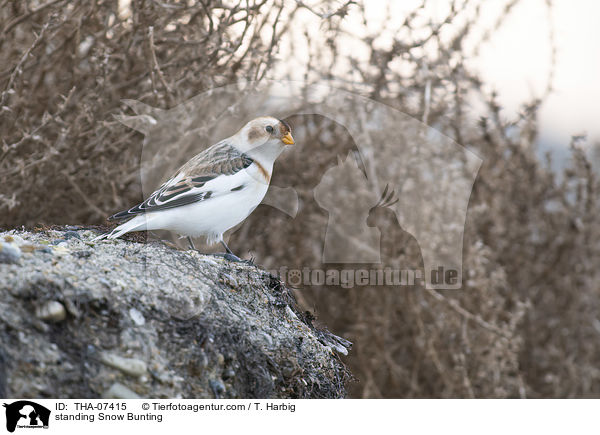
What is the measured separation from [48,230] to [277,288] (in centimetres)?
87

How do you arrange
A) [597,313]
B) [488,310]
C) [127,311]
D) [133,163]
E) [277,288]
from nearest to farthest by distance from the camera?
[127,311] → [277,288] → [133,163] → [488,310] → [597,313]

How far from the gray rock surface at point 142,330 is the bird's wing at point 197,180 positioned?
0.16 m

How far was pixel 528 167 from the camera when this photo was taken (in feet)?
14.9

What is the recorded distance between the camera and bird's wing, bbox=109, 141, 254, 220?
239 centimetres

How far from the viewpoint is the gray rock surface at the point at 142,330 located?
1.72 m

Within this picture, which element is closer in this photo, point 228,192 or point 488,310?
point 228,192

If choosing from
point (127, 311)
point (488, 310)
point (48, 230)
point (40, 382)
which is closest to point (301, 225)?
point (488, 310)

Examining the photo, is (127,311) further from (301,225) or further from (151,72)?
(301,225)

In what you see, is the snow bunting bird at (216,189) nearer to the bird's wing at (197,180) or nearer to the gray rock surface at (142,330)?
the bird's wing at (197,180)
